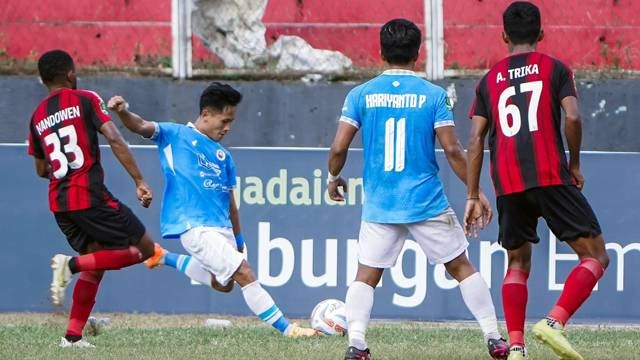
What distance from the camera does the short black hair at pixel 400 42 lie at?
275 inches

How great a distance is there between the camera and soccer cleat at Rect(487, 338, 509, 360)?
22.9 ft

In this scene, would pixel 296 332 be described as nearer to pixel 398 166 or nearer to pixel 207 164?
pixel 207 164

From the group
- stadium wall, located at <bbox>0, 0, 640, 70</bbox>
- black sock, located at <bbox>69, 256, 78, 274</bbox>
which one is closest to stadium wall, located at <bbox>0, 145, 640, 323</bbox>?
stadium wall, located at <bbox>0, 0, 640, 70</bbox>

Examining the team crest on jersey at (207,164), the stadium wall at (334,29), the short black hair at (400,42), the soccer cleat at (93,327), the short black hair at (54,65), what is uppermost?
the stadium wall at (334,29)

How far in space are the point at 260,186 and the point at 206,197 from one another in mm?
2921

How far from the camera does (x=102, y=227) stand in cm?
838

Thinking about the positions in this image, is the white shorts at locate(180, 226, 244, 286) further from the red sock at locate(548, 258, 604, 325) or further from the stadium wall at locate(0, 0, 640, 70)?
the stadium wall at locate(0, 0, 640, 70)

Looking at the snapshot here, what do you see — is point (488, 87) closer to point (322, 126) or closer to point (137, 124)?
point (137, 124)

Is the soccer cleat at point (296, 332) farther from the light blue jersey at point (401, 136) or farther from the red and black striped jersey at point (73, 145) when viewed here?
the light blue jersey at point (401, 136)

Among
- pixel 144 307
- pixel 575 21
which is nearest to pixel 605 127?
pixel 575 21

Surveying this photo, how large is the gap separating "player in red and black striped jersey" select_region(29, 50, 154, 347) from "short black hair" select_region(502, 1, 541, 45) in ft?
8.51

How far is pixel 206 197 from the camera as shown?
8094 mm

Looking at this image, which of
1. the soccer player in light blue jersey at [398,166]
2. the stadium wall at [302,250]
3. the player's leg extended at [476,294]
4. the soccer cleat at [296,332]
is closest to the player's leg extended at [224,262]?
the soccer cleat at [296,332]

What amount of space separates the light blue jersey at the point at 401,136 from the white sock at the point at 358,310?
1.23 ft
